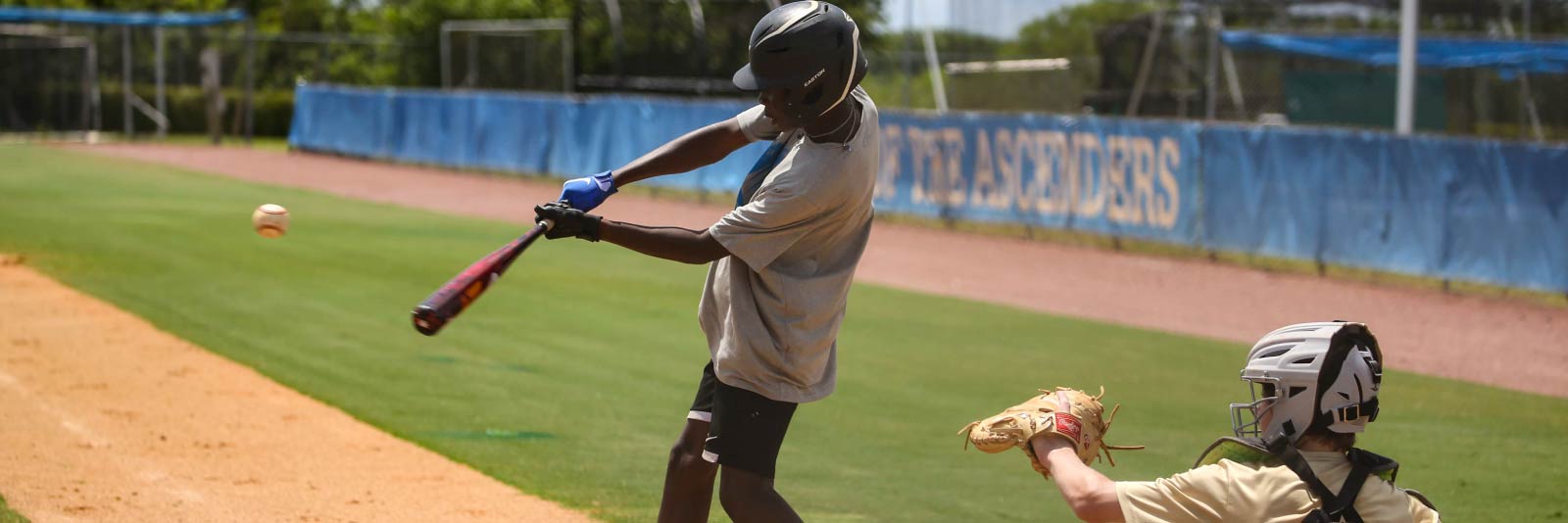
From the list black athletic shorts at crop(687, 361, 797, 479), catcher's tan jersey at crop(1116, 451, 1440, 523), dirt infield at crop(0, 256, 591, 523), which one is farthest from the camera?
dirt infield at crop(0, 256, 591, 523)

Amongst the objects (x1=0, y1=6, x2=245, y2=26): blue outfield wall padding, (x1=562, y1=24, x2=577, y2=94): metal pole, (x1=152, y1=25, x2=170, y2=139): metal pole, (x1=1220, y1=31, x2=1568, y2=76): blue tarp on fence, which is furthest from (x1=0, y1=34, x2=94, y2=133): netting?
(x1=1220, y1=31, x2=1568, y2=76): blue tarp on fence

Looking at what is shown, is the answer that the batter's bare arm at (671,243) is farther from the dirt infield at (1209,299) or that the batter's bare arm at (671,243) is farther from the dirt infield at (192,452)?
the dirt infield at (1209,299)

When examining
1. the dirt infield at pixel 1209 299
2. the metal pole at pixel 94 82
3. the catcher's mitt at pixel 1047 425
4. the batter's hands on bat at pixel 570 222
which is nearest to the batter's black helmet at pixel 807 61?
the batter's hands on bat at pixel 570 222

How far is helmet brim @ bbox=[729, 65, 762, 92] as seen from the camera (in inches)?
167

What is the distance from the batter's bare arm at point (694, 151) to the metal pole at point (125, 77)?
38.5m

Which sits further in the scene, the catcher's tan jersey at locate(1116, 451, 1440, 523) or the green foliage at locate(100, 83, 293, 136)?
the green foliage at locate(100, 83, 293, 136)

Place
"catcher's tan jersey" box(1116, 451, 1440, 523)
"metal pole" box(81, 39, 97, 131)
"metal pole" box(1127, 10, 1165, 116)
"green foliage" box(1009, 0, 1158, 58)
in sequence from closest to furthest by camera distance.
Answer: "catcher's tan jersey" box(1116, 451, 1440, 523) < "metal pole" box(1127, 10, 1165, 116) < "green foliage" box(1009, 0, 1158, 58) < "metal pole" box(81, 39, 97, 131)

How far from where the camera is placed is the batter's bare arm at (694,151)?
4824 millimetres

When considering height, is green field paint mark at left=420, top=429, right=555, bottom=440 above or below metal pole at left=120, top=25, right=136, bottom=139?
below

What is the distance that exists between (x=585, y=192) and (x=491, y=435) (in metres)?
3.91

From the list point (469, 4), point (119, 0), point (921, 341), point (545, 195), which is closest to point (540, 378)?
Result: point (921, 341)

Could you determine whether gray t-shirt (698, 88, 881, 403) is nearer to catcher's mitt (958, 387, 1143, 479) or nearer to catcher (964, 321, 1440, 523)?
catcher's mitt (958, 387, 1143, 479)

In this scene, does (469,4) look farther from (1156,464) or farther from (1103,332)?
(1156,464)

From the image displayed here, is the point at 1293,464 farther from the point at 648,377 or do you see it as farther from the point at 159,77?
the point at 159,77
